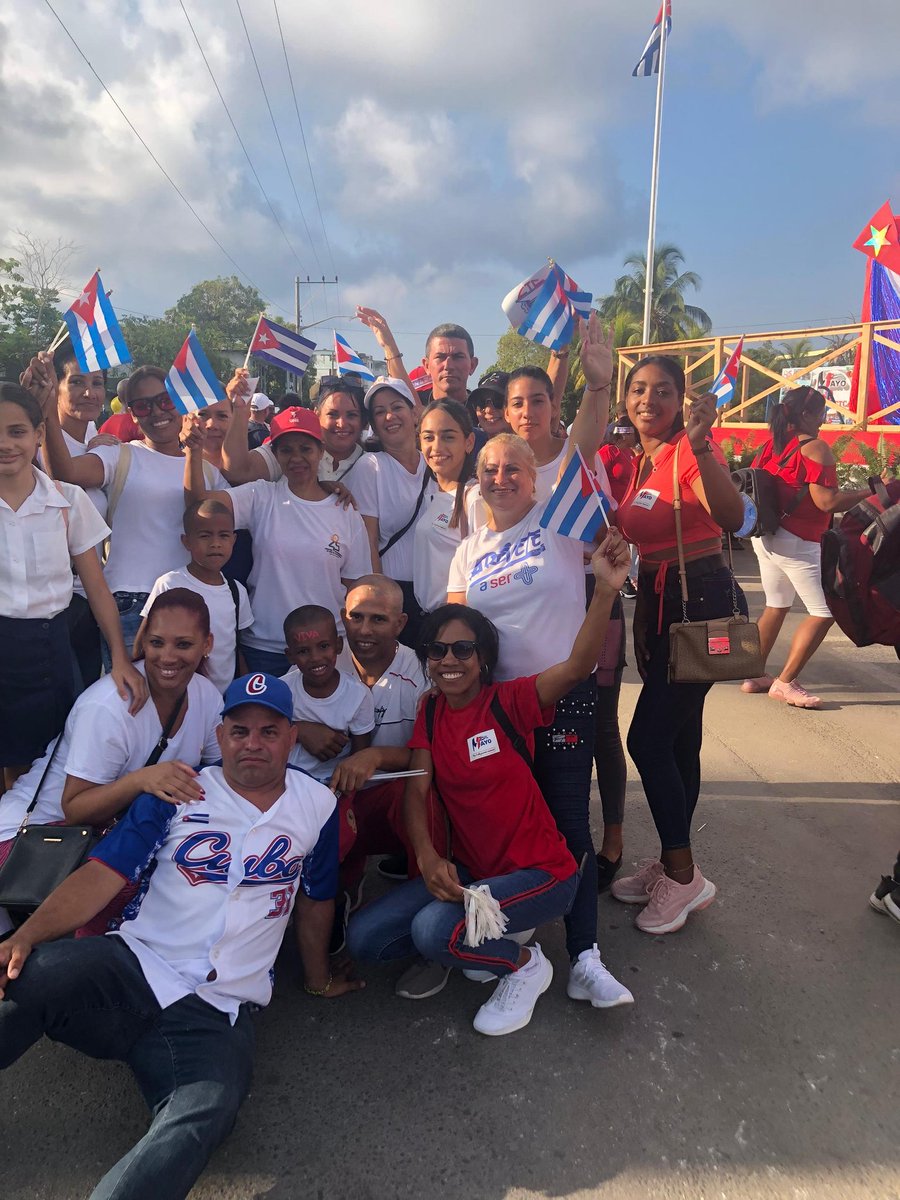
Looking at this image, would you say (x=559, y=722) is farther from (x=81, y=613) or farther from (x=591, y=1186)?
(x=81, y=613)

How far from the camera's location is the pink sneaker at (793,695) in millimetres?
5445

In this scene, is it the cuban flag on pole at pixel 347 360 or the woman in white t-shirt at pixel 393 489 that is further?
the cuban flag on pole at pixel 347 360

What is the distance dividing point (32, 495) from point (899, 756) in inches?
187

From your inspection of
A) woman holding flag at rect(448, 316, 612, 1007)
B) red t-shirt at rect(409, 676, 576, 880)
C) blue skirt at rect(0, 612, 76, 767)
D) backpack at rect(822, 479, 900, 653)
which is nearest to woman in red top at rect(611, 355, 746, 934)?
woman holding flag at rect(448, 316, 612, 1007)

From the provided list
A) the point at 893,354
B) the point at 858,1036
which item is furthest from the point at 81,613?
the point at 893,354

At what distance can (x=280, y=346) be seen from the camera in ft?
17.4

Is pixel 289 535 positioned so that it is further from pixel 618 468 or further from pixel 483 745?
pixel 618 468

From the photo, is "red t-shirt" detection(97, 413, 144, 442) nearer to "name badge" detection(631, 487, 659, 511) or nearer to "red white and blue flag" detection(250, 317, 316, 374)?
"red white and blue flag" detection(250, 317, 316, 374)

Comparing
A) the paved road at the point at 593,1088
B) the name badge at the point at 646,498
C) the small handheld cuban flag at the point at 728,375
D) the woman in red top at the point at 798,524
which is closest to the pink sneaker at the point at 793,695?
the woman in red top at the point at 798,524

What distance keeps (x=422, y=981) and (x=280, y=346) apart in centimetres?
415

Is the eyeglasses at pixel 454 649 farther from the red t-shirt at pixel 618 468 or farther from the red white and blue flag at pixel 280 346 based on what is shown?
the red white and blue flag at pixel 280 346

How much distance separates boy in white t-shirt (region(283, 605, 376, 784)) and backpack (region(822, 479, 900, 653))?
1.83 metres

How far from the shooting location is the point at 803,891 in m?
3.28

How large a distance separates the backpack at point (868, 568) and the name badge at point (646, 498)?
712 millimetres
